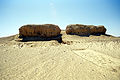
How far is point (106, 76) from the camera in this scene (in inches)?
168

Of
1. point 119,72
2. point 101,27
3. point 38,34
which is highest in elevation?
point 101,27

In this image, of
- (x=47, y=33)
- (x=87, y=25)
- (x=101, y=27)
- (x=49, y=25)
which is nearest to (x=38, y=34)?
(x=47, y=33)

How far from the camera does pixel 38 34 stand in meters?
24.0

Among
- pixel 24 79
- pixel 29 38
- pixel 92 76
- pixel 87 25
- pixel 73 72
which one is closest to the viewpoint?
pixel 24 79

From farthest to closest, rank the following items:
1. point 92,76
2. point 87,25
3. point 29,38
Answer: point 87,25, point 29,38, point 92,76

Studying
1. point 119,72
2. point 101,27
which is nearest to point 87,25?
point 101,27

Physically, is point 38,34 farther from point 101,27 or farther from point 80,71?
point 101,27

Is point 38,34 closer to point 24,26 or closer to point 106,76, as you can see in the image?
point 24,26

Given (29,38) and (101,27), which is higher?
(101,27)

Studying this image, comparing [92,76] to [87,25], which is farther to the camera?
[87,25]

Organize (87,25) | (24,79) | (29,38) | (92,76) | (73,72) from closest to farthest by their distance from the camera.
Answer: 1. (24,79)
2. (92,76)
3. (73,72)
4. (29,38)
5. (87,25)

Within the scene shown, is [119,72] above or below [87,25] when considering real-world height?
below

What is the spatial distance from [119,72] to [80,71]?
2578 mm

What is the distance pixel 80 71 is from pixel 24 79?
3376 millimetres
